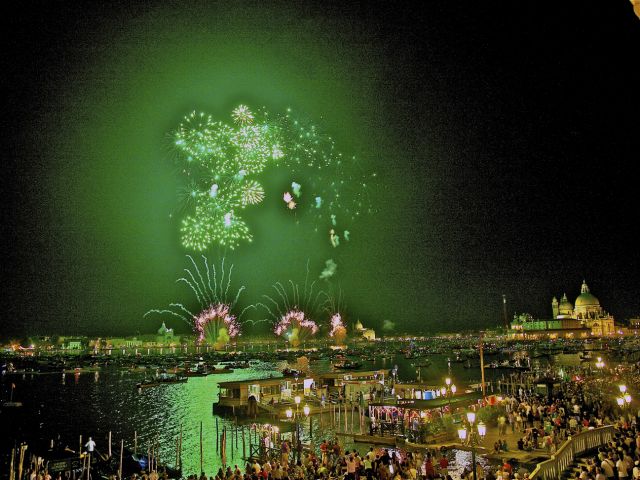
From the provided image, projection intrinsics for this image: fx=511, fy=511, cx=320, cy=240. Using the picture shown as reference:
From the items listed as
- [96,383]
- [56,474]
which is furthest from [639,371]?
[96,383]

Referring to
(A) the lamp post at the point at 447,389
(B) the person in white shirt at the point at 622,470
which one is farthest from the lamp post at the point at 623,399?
(B) the person in white shirt at the point at 622,470

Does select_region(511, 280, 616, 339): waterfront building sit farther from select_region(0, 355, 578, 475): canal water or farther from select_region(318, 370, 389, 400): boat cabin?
select_region(318, 370, 389, 400): boat cabin

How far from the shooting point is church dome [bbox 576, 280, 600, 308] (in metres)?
169

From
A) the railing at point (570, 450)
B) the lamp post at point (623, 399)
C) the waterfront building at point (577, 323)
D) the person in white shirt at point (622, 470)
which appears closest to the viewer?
the person in white shirt at point (622, 470)

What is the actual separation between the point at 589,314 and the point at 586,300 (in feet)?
16.3

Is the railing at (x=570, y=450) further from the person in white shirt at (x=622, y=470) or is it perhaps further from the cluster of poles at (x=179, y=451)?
the cluster of poles at (x=179, y=451)

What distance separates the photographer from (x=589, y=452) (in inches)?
669

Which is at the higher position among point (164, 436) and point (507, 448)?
point (507, 448)

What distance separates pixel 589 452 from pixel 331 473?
28.5ft

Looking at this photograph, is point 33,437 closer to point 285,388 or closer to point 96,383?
point 285,388

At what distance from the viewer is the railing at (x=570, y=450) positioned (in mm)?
13977

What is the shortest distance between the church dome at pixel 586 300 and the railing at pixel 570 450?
6687 inches

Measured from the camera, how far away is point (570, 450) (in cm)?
1606

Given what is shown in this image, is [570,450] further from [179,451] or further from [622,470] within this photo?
[179,451]
